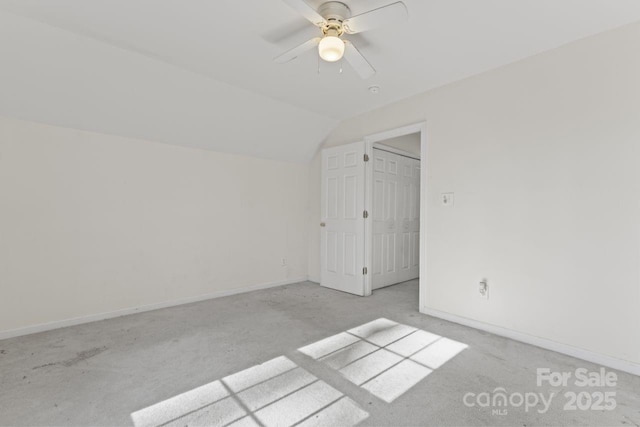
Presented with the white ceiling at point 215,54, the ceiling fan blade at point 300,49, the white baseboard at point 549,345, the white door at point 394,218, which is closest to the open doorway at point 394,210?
the white door at point 394,218

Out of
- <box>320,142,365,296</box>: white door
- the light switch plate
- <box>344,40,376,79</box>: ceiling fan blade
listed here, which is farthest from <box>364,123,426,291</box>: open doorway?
<box>344,40,376,79</box>: ceiling fan blade

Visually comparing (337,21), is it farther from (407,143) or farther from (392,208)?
(407,143)

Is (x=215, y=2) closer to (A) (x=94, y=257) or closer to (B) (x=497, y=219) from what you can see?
(A) (x=94, y=257)

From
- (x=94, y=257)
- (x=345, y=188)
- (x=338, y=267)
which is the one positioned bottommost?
(x=338, y=267)

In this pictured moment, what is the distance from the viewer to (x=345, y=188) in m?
4.27

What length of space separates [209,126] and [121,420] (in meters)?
3.02

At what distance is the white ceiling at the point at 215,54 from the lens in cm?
207

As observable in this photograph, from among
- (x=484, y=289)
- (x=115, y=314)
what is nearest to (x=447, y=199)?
(x=484, y=289)

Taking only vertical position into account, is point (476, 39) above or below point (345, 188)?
above

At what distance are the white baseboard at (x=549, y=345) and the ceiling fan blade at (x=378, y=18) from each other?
2.73m

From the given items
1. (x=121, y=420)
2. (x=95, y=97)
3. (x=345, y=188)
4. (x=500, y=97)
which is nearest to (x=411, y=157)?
(x=345, y=188)

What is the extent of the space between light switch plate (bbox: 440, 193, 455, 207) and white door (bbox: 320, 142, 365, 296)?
113 cm

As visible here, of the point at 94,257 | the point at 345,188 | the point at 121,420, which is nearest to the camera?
the point at 121,420

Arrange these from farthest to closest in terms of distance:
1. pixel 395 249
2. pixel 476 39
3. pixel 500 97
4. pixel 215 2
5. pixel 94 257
Answer: pixel 395 249 → pixel 94 257 → pixel 500 97 → pixel 476 39 → pixel 215 2
